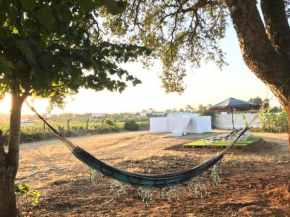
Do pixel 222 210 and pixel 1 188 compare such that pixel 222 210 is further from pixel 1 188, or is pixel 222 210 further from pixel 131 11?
pixel 131 11

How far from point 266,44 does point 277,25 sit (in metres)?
0.32

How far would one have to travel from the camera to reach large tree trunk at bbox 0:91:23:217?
7.00 feet

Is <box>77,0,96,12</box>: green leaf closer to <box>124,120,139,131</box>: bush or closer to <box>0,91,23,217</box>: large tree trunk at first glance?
<box>0,91,23,217</box>: large tree trunk

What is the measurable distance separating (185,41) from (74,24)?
15.5 feet

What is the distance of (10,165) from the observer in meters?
2.17

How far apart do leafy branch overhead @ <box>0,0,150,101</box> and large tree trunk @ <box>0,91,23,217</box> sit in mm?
285

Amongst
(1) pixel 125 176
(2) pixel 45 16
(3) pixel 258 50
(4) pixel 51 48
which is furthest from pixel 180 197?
(2) pixel 45 16

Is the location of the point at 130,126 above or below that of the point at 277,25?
below

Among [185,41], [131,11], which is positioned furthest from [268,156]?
[131,11]

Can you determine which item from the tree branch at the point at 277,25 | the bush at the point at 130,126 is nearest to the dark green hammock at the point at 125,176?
the tree branch at the point at 277,25

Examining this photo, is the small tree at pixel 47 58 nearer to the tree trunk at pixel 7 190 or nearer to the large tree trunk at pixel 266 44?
the tree trunk at pixel 7 190

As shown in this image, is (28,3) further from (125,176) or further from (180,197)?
(180,197)

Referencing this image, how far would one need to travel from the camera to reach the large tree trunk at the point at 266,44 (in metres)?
2.56

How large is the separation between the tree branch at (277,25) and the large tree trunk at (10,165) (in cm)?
249
